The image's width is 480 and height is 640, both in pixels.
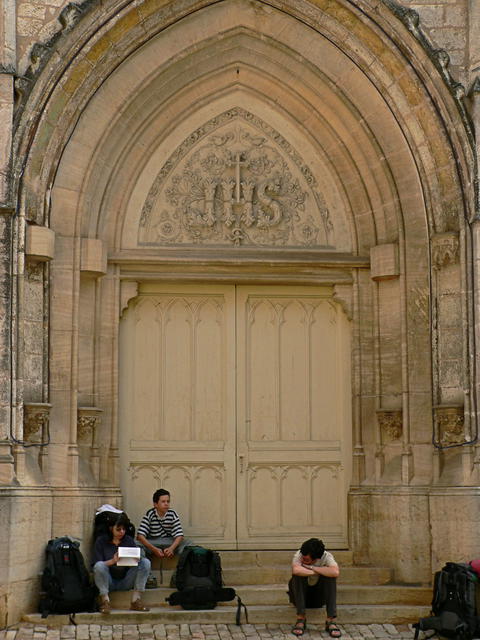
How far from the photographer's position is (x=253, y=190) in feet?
43.7

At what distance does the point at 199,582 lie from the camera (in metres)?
11.6

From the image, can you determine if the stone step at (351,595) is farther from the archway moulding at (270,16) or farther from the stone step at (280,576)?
the archway moulding at (270,16)

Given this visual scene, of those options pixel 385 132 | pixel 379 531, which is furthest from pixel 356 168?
pixel 379 531

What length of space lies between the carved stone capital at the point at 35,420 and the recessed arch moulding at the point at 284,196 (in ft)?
0.58

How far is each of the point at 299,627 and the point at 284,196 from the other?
444cm

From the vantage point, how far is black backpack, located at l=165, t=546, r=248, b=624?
11562 millimetres

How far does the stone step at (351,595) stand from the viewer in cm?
1188

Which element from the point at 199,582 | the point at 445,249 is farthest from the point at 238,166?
the point at 199,582

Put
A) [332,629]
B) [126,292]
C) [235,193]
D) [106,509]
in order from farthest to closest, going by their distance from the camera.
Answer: [235,193] → [126,292] → [106,509] → [332,629]

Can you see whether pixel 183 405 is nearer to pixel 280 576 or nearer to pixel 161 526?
pixel 161 526

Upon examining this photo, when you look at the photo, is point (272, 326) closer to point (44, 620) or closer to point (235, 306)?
point (235, 306)

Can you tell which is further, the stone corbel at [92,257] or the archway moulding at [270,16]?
the stone corbel at [92,257]


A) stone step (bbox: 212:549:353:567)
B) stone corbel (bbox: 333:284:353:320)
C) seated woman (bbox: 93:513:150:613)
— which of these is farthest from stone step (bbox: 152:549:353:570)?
stone corbel (bbox: 333:284:353:320)

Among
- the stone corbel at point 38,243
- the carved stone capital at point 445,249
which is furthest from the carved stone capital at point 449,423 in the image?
the stone corbel at point 38,243
